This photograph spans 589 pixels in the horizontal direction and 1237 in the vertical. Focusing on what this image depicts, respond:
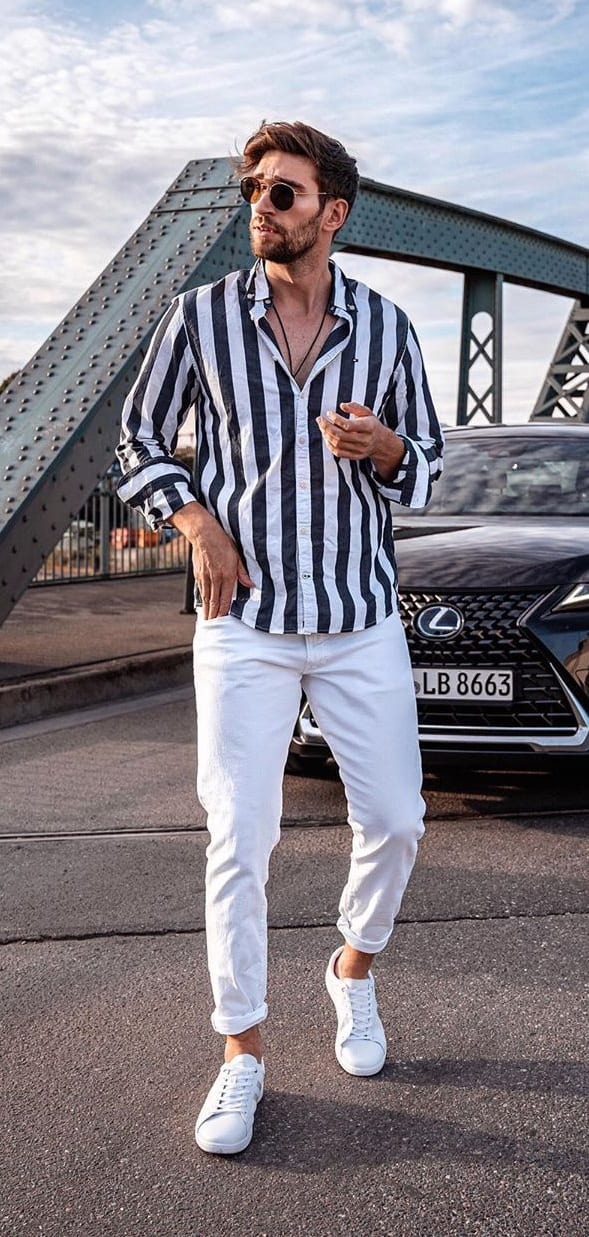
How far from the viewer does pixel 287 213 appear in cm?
277

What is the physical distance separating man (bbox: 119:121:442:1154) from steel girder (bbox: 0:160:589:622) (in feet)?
15.5

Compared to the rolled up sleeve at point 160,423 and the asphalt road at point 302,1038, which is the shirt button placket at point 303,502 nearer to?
the rolled up sleeve at point 160,423

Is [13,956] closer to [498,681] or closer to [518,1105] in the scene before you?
[518,1105]

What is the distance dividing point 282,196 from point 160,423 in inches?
20.0

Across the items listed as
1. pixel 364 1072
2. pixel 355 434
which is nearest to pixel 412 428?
pixel 355 434

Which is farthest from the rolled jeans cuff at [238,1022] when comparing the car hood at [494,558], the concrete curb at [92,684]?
the concrete curb at [92,684]

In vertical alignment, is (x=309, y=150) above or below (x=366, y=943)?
above

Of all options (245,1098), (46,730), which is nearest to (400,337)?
(245,1098)

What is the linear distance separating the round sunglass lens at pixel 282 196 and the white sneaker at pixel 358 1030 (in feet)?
5.37

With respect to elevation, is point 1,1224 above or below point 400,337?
below

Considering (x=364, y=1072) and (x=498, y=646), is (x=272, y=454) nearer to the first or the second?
(x=364, y=1072)

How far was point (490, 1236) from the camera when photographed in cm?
234

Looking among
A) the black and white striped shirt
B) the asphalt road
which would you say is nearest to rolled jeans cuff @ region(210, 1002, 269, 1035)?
the asphalt road

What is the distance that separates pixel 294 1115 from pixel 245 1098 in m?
0.13
